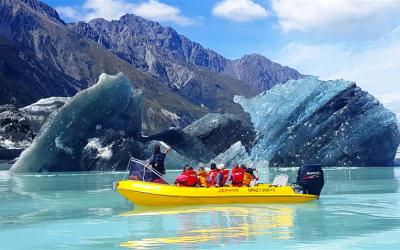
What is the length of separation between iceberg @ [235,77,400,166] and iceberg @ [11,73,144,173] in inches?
508

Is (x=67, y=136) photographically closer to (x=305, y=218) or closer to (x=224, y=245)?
(x=305, y=218)

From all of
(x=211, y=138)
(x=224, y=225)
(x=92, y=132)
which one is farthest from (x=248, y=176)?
(x=211, y=138)

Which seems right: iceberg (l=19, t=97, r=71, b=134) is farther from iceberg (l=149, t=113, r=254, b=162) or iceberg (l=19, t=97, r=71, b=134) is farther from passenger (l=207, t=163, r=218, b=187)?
passenger (l=207, t=163, r=218, b=187)

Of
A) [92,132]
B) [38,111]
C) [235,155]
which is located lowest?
[235,155]

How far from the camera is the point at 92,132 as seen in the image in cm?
5447

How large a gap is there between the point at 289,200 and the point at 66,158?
123 ft

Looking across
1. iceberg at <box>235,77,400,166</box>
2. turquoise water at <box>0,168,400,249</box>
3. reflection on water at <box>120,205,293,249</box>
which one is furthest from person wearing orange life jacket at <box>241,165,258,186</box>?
iceberg at <box>235,77,400,166</box>

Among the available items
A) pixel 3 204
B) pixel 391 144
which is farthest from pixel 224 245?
pixel 391 144

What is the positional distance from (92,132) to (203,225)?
135 ft

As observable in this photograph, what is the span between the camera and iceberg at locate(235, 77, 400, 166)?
5747 centimetres

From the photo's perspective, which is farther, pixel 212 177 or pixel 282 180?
pixel 282 180

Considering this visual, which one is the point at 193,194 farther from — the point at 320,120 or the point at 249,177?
the point at 320,120

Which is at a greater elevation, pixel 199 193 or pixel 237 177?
pixel 237 177

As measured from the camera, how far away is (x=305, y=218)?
1664cm
